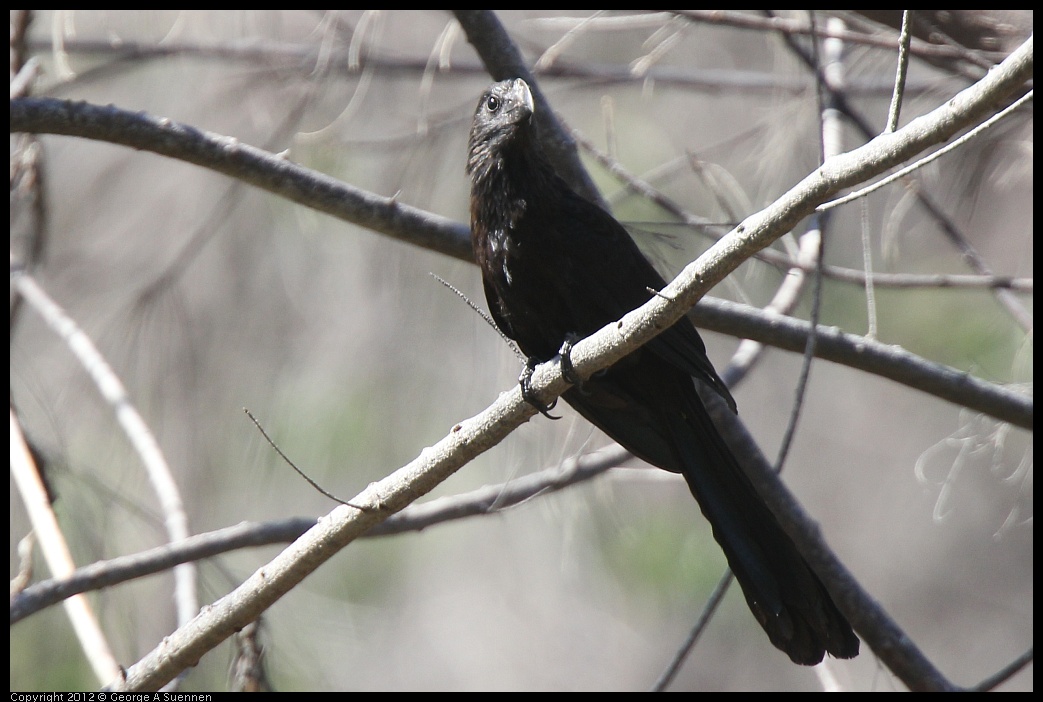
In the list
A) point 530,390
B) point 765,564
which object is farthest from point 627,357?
point 765,564

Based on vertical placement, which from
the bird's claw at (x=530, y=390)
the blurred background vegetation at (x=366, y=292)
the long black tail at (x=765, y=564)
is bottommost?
the long black tail at (x=765, y=564)

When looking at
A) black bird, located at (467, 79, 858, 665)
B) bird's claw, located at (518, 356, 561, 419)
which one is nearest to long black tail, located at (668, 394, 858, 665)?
black bird, located at (467, 79, 858, 665)

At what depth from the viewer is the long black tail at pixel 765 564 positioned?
7.48 feet

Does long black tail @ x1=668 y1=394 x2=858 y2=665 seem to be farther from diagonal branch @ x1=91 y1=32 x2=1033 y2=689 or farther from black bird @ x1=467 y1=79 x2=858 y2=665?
diagonal branch @ x1=91 y1=32 x2=1033 y2=689

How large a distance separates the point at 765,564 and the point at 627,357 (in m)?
0.66

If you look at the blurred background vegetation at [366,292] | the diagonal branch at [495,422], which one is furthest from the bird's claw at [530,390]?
the blurred background vegetation at [366,292]

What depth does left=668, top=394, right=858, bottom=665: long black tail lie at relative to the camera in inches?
89.8

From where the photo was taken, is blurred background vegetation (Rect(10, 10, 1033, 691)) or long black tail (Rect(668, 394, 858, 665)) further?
blurred background vegetation (Rect(10, 10, 1033, 691))

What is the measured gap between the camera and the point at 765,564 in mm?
2354

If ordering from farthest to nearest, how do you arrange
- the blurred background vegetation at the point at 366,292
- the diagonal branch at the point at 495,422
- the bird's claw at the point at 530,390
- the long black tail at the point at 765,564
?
1. the blurred background vegetation at the point at 366,292
2. the long black tail at the point at 765,564
3. the bird's claw at the point at 530,390
4. the diagonal branch at the point at 495,422

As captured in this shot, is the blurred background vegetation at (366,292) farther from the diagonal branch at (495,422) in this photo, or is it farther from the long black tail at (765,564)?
the diagonal branch at (495,422)

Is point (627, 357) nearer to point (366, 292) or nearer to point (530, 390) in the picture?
point (530, 390)

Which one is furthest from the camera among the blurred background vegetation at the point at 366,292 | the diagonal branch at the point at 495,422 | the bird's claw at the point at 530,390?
the blurred background vegetation at the point at 366,292

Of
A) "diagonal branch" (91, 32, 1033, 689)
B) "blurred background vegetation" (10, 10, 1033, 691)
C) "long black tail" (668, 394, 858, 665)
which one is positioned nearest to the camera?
"diagonal branch" (91, 32, 1033, 689)
